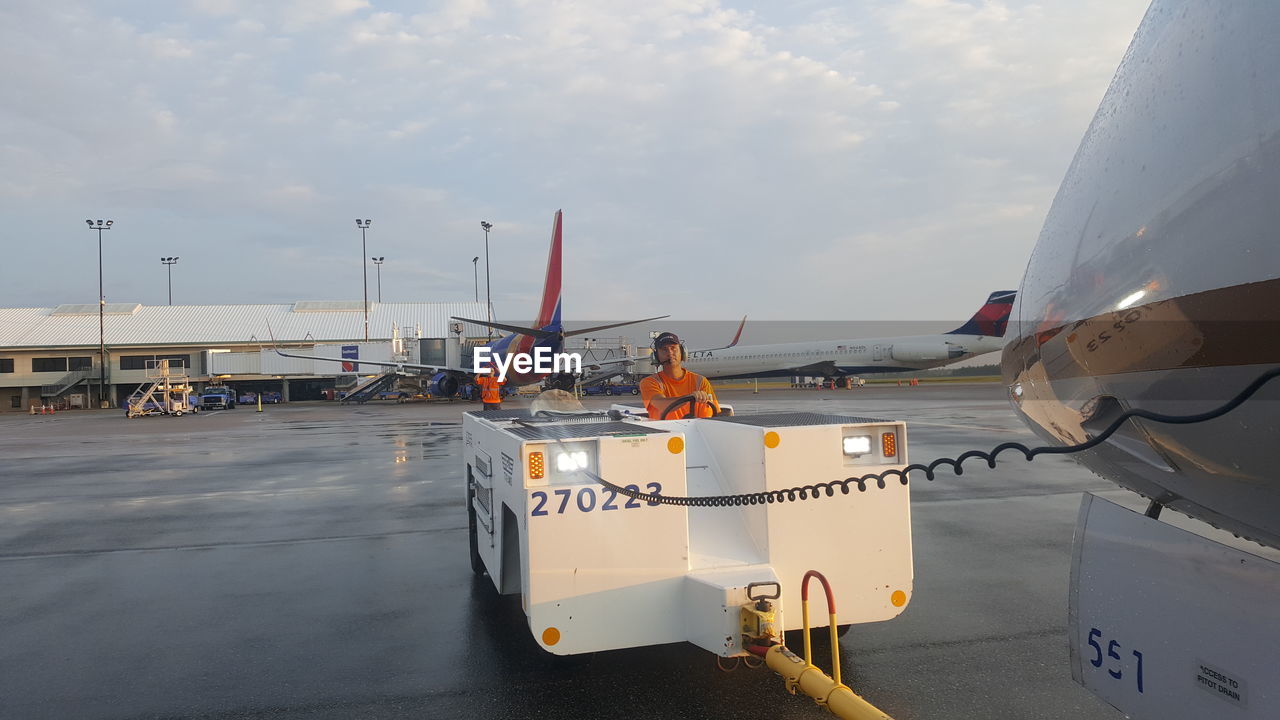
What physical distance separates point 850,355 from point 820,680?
153ft

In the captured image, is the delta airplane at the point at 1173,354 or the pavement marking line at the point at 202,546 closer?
the delta airplane at the point at 1173,354

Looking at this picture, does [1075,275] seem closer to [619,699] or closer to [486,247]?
[619,699]

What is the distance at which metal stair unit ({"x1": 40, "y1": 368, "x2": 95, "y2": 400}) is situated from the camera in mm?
56219

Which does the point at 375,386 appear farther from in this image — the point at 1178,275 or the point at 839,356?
the point at 1178,275

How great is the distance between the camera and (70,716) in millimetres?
3570

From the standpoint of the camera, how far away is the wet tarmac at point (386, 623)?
12.0ft

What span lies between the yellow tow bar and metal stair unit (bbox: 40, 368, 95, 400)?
67.1 metres

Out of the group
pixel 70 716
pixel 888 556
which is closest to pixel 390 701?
pixel 70 716

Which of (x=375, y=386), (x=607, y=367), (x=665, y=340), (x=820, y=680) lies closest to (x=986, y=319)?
(x=607, y=367)

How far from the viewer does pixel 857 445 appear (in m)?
3.61

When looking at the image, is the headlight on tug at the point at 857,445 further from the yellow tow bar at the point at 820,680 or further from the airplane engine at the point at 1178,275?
the airplane engine at the point at 1178,275

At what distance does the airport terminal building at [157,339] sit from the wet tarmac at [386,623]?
46.6m

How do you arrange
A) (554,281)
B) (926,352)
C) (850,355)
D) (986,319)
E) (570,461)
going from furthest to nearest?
(850,355), (926,352), (986,319), (554,281), (570,461)

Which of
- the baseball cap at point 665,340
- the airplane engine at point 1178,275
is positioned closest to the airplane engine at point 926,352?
the baseball cap at point 665,340
